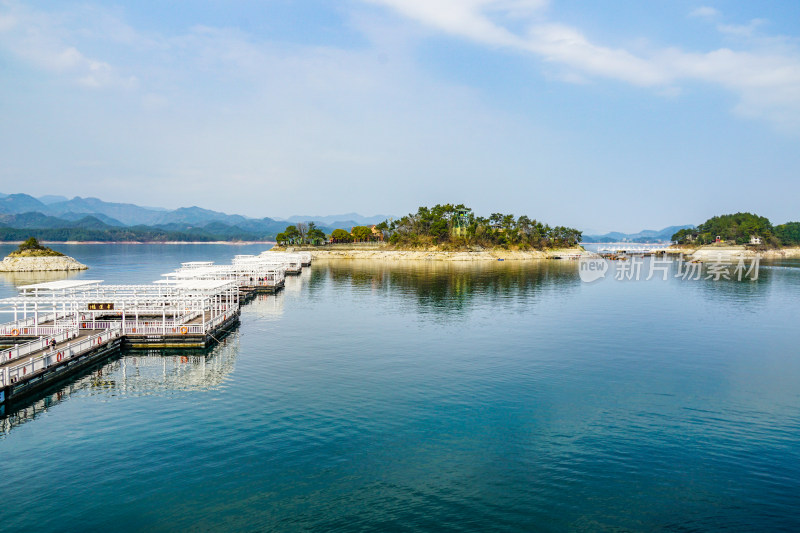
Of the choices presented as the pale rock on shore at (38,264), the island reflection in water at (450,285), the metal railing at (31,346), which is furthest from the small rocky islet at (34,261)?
the metal railing at (31,346)

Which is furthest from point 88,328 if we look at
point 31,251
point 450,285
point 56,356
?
point 31,251

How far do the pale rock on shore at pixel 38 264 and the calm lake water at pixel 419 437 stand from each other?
118 metres

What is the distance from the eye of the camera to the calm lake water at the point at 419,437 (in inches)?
743

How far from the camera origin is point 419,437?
83.0ft

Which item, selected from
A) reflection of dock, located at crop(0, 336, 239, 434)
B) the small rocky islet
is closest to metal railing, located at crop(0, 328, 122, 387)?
reflection of dock, located at crop(0, 336, 239, 434)

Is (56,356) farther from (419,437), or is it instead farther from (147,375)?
(419,437)

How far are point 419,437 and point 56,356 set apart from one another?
1103 inches

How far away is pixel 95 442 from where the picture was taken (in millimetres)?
→ 24375

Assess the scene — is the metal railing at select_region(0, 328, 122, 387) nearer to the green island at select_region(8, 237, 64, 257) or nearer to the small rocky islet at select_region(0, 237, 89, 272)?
the small rocky islet at select_region(0, 237, 89, 272)

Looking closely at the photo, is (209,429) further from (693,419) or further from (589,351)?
(589,351)

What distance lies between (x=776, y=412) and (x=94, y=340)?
166ft

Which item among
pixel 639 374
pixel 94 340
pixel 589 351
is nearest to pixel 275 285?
pixel 94 340

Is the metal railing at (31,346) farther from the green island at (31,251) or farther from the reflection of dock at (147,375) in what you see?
the green island at (31,251)

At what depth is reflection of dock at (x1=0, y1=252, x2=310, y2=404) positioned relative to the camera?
33.2 metres
